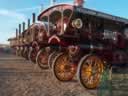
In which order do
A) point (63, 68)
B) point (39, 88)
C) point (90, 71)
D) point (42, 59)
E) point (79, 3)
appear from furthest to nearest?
1. point (42, 59)
2. point (79, 3)
3. point (63, 68)
4. point (90, 71)
5. point (39, 88)

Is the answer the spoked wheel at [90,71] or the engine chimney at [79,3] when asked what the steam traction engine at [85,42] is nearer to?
the spoked wheel at [90,71]

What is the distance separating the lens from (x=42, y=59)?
16.2 m

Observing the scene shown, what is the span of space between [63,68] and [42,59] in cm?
397

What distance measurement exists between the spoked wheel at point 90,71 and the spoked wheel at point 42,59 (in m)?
5.36

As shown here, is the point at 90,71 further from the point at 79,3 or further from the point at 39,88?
the point at 79,3

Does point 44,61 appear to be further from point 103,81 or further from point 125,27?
point 103,81

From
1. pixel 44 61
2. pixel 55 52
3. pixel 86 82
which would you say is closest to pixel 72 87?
pixel 86 82

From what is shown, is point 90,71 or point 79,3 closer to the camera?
point 90,71

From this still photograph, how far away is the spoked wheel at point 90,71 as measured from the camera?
34.3ft

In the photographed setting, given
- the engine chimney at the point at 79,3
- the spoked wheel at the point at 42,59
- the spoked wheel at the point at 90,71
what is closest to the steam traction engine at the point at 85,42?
the spoked wheel at the point at 90,71

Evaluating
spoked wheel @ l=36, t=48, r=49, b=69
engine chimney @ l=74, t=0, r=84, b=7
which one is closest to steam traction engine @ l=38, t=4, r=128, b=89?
engine chimney @ l=74, t=0, r=84, b=7

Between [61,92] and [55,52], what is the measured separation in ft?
16.4

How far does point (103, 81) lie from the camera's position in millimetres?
8805

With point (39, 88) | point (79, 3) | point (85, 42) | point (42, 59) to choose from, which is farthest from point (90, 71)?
point (42, 59)
